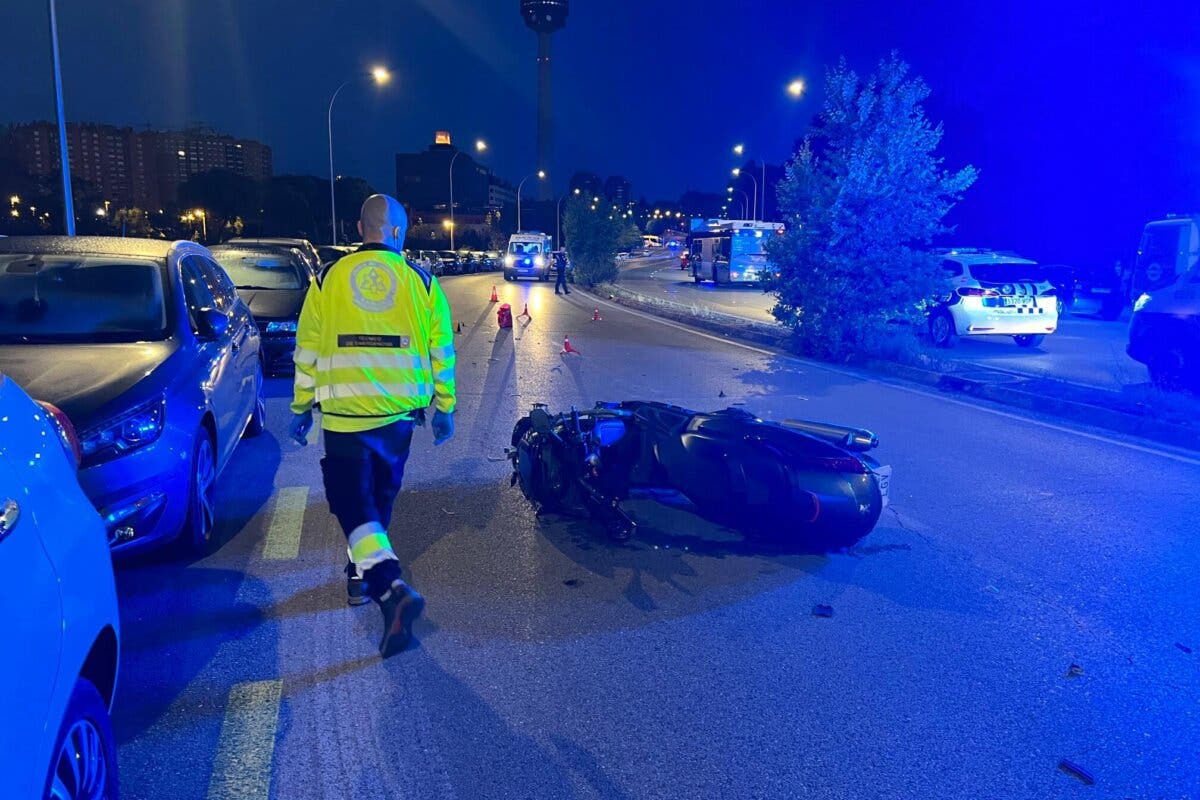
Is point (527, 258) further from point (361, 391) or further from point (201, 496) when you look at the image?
point (361, 391)

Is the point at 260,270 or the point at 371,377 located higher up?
the point at 260,270

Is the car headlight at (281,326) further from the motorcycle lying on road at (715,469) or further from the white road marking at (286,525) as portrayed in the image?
the motorcycle lying on road at (715,469)

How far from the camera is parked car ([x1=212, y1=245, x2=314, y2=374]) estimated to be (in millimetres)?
11531

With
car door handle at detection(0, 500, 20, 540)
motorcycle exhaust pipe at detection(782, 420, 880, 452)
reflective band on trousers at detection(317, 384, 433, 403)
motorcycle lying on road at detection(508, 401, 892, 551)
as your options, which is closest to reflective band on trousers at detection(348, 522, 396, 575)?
reflective band on trousers at detection(317, 384, 433, 403)

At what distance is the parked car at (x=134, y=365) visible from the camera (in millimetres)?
4438

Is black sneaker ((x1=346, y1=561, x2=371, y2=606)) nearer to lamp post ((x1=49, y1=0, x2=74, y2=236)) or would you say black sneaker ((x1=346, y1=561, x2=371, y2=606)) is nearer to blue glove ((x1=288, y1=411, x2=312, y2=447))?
blue glove ((x1=288, y1=411, x2=312, y2=447))

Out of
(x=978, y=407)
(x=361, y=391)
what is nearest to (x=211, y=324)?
(x=361, y=391)

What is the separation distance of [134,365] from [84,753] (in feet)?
9.93

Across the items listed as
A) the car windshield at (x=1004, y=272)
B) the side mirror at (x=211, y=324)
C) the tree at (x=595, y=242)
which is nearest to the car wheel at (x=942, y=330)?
the car windshield at (x=1004, y=272)

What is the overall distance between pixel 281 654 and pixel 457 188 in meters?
153

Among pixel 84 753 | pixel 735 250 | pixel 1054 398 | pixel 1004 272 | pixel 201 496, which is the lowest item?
pixel 1054 398

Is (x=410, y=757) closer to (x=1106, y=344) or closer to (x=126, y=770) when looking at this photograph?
(x=126, y=770)

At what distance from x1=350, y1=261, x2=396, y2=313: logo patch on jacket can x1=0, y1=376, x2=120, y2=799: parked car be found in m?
1.43

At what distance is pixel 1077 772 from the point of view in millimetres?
3246
